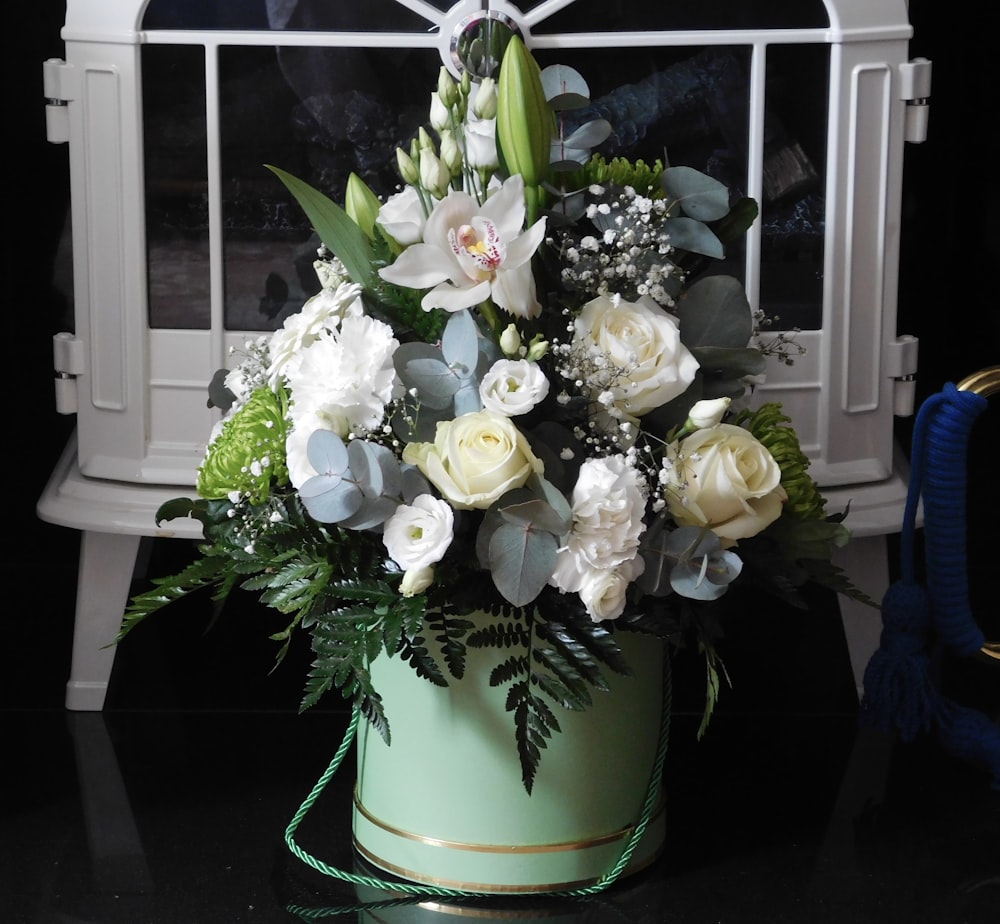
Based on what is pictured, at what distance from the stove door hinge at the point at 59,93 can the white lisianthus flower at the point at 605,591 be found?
600 mm

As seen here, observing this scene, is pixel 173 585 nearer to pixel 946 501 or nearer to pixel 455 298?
pixel 455 298

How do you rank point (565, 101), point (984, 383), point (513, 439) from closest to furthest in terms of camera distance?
point (513, 439)
point (565, 101)
point (984, 383)

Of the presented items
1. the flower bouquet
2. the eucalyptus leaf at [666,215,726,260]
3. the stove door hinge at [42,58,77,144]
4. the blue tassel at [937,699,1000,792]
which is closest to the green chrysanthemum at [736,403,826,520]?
the flower bouquet

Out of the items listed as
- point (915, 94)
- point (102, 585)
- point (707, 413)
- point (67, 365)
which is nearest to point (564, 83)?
point (707, 413)

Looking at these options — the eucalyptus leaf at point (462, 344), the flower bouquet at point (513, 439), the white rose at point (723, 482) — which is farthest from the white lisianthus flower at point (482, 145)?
the white rose at point (723, 482)

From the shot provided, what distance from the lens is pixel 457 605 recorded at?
76 centimetres

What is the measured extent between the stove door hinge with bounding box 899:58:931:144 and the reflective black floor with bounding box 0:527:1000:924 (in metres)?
0.52

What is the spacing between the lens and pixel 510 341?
733 mm

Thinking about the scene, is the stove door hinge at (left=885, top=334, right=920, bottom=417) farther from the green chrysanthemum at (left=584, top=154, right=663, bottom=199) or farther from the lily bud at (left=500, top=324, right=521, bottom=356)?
the lily bud at (left=500, top=324, right=521, bottom=356)

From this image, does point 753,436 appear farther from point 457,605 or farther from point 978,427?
point 978,427

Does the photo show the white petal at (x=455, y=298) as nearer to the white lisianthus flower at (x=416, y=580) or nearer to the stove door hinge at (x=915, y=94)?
the white lisianthus flower at (x=416, y=580)

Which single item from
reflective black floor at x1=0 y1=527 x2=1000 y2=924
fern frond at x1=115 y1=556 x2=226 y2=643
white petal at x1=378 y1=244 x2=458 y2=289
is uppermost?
white petal at x1=378 y1=244 x2=458 y2=289

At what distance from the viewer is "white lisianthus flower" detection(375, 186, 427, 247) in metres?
0.77

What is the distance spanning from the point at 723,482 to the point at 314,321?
0.26 meters
